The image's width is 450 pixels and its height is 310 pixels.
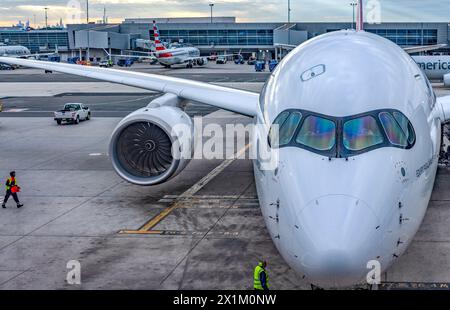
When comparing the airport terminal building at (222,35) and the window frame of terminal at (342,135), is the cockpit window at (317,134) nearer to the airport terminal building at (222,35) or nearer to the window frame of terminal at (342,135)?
the window frame of terminal at (342,135)

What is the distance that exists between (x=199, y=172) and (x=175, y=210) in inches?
202

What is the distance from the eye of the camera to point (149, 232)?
1525cm

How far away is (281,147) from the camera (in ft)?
33.7

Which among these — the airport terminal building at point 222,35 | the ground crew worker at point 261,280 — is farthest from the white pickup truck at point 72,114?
the airport terminal building at point 222,35

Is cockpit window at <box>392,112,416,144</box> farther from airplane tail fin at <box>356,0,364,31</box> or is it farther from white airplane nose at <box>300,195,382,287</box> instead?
airplane tail fin at <box>356,0,364,31</box>

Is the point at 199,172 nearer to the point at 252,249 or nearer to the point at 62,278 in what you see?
the point at 252,249

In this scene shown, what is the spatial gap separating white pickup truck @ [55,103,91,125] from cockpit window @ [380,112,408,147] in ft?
91.5

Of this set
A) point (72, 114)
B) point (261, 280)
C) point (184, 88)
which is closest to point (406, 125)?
point (261, 280)

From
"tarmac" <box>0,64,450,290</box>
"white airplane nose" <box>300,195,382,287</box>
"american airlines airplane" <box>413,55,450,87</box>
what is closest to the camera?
"white airplane nose" <box>300,195,382,287</box>

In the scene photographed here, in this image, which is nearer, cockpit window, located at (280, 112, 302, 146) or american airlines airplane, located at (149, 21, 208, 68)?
cockpit window, located at (280, 112, 302, 146)

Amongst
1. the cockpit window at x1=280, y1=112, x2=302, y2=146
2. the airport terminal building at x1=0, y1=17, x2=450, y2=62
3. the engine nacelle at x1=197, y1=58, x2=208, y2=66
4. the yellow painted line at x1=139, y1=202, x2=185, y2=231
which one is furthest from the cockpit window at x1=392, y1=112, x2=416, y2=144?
the airport terminal building at x1=0, y1=17, x2=450, y2=62

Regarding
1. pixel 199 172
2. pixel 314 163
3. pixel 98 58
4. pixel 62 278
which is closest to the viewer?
pixel 314 163

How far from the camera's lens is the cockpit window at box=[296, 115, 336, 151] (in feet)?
32.3

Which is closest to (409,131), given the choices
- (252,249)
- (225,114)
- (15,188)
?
(252,249)
